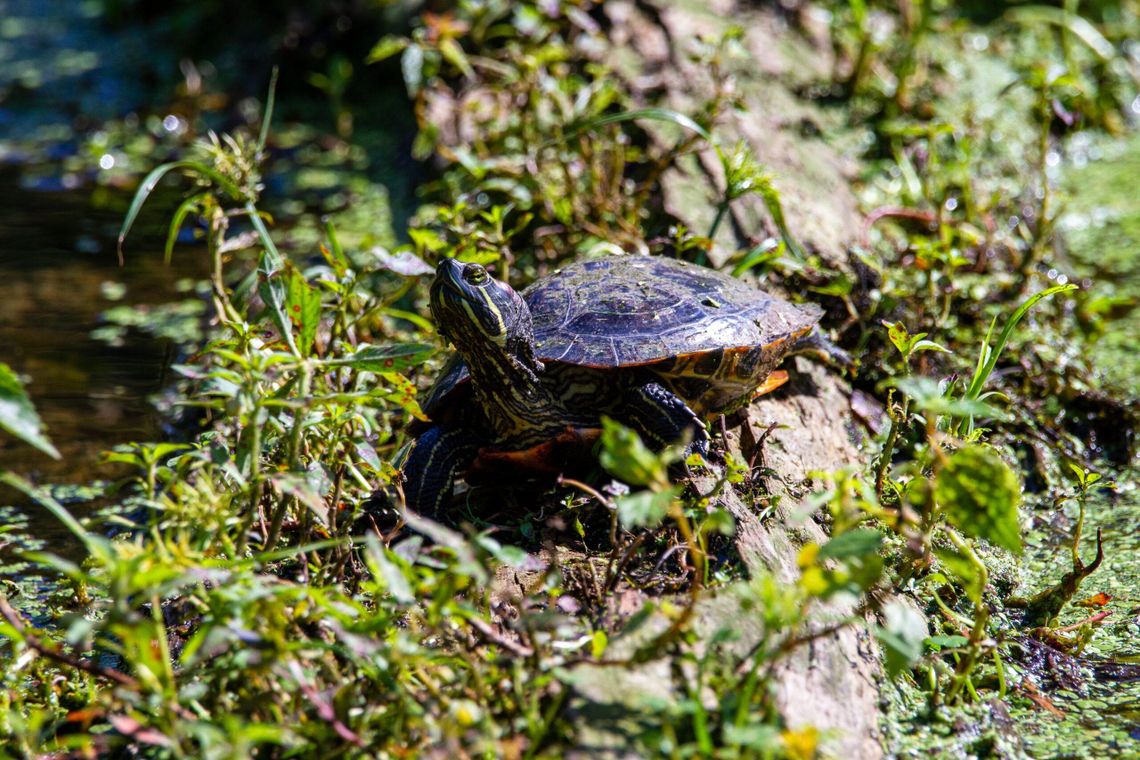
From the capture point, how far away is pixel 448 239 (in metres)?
4.05

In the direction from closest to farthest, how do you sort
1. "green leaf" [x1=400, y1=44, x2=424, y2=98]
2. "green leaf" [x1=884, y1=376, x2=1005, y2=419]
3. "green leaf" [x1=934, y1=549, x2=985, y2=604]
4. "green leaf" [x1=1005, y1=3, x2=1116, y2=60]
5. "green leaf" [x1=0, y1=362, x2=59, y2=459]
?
"green leaf" [x1=0, y1=362, x2=59, y2=459] < "green leaf" [x1=884, y1=376, x2=1005, y2=419] < "green leaf" [x1=934, y1=549, x2=985, y2=604] < "green leaf" [x1=400, y1=44, x2=424, y2=98] < "green leaf" [x1=1005, y1=3, x2=1116, y2=60]

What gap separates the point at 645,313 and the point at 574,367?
25 centimetres

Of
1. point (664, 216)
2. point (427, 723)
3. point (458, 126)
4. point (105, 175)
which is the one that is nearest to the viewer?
point (427, 723)

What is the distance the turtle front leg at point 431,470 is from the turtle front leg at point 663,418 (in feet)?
1.70

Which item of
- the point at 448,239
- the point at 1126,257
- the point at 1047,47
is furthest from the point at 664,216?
the point at 1047,47

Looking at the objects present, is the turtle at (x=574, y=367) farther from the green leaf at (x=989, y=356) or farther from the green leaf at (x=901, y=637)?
the green leaf at (x=901, y=637)

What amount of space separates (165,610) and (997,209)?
158 inches

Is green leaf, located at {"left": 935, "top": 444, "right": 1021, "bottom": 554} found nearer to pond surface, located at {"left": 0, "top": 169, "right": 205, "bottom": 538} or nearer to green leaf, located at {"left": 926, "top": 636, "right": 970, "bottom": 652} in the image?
green leaf, located at {"left": 926, "top": 636, "right": 970, "bottom": 652}

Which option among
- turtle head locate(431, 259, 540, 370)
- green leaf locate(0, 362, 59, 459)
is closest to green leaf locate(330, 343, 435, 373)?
turtle head locate(431, 259, 540, 370)

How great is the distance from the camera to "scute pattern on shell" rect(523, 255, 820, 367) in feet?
9.05

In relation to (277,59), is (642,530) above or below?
below

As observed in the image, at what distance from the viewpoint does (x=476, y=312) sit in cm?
267

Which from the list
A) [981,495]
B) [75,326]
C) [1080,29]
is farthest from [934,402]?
[1080,29]

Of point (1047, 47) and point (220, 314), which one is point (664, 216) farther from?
point (1047, 47)
